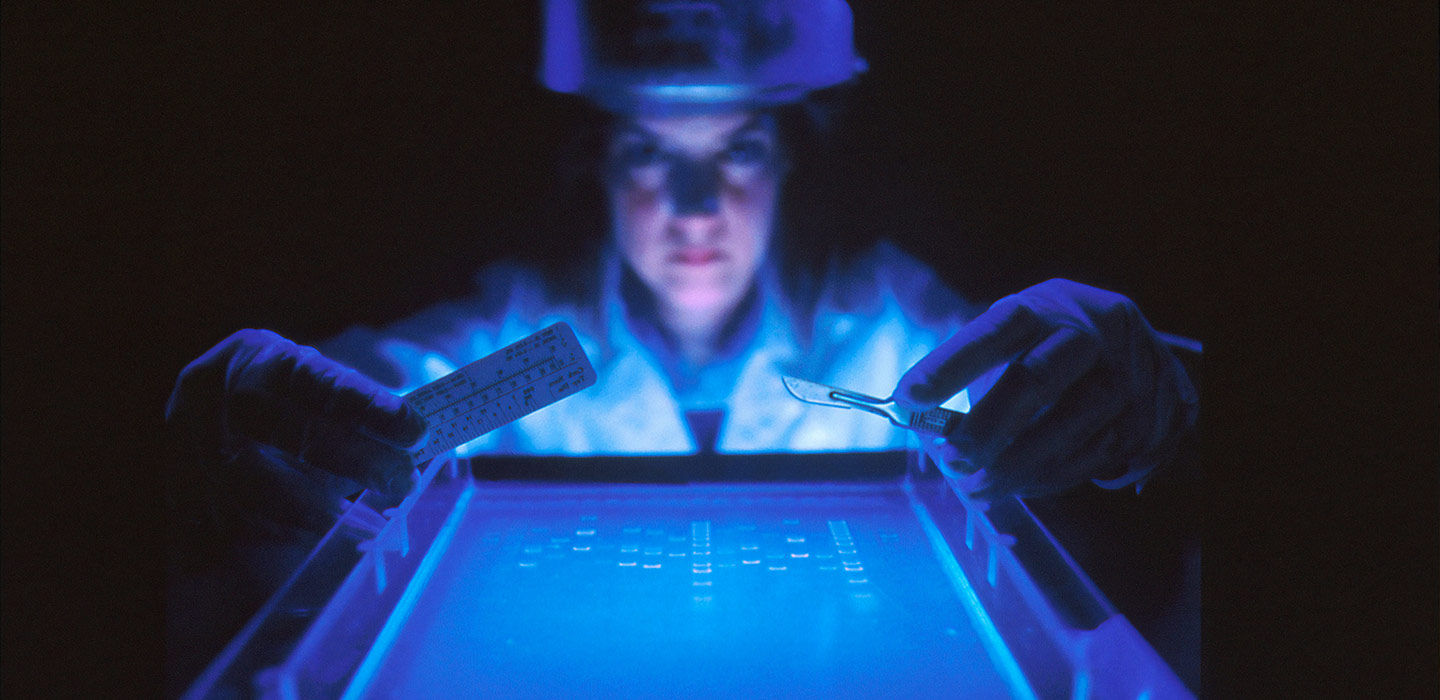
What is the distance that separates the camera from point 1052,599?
0.65m

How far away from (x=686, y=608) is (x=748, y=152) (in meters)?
0.61

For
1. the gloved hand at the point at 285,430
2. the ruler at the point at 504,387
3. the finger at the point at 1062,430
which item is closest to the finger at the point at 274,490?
the gloved hand at the point at 285,430

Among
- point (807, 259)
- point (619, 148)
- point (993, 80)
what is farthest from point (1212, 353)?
point (619, 148)

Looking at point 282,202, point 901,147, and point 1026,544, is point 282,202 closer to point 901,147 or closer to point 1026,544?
point 901,147

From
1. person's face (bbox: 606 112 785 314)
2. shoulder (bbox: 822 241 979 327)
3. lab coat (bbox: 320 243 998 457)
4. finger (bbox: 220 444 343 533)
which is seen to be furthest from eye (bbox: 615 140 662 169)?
finger (bbox: 220 444 343 533)

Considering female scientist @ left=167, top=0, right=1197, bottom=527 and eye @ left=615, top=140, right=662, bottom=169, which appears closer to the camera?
female scientist @ left=167, top=0, right=1197, bottom=527

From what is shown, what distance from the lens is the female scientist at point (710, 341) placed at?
2.97ft

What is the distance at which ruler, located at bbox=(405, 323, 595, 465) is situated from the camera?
0.86 m

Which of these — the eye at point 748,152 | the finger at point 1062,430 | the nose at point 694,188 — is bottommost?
the finger at point 1062,430

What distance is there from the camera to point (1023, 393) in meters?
0.89

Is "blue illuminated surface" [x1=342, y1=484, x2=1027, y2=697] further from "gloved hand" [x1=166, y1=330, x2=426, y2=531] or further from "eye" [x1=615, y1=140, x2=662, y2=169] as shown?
"eye" [x1=615, y1=140, x2=662, y2=169]

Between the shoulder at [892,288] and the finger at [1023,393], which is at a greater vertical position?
the shoulder at [892,288]

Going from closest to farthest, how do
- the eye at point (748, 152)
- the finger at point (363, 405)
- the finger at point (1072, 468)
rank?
the finger at point (363, 405)
the finger at point (1072, 468)
the eye at point (748, 152)

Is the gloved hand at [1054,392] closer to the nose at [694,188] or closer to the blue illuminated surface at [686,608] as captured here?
the blue illuminated surface at [686,608]
